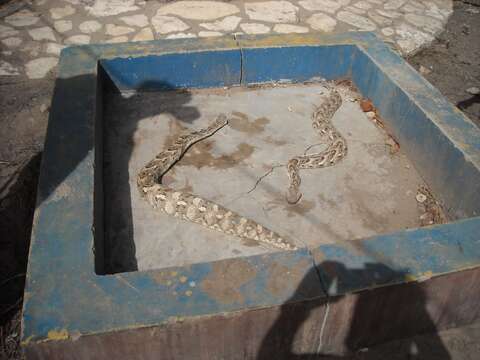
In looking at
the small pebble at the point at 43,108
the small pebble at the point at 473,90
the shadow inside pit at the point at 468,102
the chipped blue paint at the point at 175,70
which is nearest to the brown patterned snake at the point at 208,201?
the chipped blue paint at the point at 175,70

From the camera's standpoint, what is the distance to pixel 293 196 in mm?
4047

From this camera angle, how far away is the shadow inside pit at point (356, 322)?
260cm

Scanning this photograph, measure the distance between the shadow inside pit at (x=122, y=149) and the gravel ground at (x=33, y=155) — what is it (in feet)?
3.29

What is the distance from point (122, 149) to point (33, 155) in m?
1.43

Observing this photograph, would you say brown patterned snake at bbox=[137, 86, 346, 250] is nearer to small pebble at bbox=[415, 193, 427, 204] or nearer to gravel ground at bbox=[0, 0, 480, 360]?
small pebble at bbox=[415, 193, 427, 204]

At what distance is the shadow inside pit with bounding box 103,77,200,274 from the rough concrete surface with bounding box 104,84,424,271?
0.01 m

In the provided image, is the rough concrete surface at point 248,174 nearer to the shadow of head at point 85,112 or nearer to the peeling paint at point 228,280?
the shadow of head at point 85,112

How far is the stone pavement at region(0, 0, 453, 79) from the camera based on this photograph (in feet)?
23.8

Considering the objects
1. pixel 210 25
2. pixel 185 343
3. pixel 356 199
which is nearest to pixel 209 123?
pixel 356 199

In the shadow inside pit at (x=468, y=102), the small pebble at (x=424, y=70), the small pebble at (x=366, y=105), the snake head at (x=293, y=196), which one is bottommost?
the shadow inside pit at (x=468, y=102)

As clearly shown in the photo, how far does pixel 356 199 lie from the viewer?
4.14m

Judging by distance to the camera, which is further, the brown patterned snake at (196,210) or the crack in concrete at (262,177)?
the crack in concrete at (262,177)

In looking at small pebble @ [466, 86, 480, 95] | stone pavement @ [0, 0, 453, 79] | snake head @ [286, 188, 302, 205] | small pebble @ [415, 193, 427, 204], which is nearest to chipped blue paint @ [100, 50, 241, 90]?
snake head @ [286, 188, 302, 205]

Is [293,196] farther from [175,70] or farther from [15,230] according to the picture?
[15,230]
